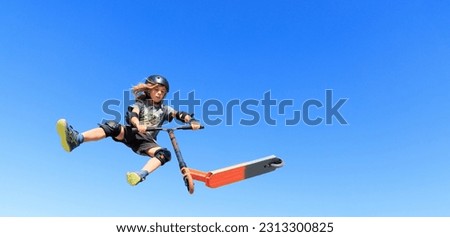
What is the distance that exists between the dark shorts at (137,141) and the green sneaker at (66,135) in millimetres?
410

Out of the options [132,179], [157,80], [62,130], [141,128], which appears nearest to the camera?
[132,179]

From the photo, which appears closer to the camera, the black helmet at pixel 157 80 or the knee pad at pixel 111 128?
the knee pad at pixel 111 128

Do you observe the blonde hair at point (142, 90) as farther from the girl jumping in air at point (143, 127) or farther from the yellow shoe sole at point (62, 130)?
the yellow shoe sole at point (62, 130)

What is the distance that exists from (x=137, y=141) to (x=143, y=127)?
20cm

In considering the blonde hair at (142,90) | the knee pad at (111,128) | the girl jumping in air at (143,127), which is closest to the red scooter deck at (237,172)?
the girl jumping in air at (143,127)

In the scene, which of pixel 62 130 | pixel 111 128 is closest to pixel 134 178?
pixel 111 128

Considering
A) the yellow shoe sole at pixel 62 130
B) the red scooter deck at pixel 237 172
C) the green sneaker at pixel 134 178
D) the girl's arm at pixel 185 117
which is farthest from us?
the girl's arm at pixel 185 117

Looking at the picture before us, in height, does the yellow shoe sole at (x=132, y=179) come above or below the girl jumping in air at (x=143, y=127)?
below

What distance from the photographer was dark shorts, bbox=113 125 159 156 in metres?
4.70

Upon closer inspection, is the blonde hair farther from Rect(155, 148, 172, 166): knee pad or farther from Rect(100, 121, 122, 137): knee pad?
Rect(155, 148, 172, 166): knee pad

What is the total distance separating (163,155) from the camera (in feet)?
15.0

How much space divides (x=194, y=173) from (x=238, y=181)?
20.4 inches

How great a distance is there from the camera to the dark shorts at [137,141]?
15.4ft

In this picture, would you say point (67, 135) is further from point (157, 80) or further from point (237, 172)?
point (237, 172)
